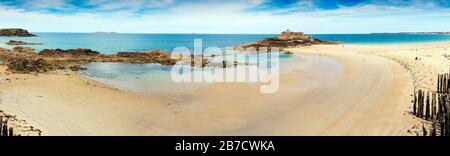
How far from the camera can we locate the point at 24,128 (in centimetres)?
1341

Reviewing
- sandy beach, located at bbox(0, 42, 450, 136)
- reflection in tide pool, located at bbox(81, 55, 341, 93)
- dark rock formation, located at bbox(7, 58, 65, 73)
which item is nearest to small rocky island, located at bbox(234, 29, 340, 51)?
reflection in tide pool, located at bbox(81, 55, 341, 93)

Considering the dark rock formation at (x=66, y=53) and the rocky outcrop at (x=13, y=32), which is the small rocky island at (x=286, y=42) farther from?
the rocky outcrop at (x=13, y=32)

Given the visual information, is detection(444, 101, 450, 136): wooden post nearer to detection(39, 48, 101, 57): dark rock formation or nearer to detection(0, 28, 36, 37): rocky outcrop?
detection(39, 48, 101, 57): dark rock formation

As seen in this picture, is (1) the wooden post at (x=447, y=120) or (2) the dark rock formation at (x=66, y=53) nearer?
(1) the wooden post at (x=447, y=120)

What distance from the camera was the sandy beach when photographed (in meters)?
13.9

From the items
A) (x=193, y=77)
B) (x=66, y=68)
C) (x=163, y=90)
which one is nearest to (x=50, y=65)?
(x=66, y=68)

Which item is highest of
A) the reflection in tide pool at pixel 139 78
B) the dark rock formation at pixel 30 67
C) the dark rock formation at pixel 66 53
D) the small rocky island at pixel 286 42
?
the small rocky island at pixel 286 42

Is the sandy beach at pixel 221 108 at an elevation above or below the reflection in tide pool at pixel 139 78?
below

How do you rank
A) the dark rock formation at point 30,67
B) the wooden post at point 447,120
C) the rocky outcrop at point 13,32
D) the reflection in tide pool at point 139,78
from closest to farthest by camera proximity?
the wooden post at point 447,120 → the reflection in tide pool at point 139,78 → the dark rock formation at point 30,67 → the rocky outcrop at point 13,32

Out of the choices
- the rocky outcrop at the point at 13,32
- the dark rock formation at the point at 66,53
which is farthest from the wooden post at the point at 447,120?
the rocky outcrop at the point at 13,32

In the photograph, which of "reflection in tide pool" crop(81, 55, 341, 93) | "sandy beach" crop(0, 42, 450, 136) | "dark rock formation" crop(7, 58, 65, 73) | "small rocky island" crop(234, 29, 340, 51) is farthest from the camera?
"small rocky island" crop(234, 29, 340, 51)

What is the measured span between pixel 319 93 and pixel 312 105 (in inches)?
131

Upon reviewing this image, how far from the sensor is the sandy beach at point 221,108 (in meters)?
13.9
